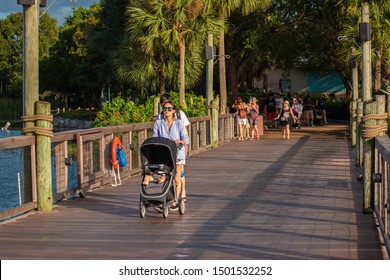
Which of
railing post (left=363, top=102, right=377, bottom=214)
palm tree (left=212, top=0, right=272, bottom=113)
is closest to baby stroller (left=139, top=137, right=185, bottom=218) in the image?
railing post (left=363, top=102, right=377, bottom=214)

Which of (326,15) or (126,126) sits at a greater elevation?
(326,15)

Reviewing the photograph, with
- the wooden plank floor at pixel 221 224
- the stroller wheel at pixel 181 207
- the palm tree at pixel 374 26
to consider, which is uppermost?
the palm tree at pixel 374 26

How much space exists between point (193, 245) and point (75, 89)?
8564 centimetres

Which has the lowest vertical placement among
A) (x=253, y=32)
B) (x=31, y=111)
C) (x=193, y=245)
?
(x=193, y=245)

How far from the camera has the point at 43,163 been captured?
14688 millimetres

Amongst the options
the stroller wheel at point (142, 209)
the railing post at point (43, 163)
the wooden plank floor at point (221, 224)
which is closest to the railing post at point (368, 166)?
the wooden plank floor at point (221, 224)

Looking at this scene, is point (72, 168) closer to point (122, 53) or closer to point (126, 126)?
point (126, 126)

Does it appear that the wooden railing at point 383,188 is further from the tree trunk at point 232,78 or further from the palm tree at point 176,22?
the tree trunk at point 232,78

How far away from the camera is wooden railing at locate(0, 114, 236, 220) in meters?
14.5

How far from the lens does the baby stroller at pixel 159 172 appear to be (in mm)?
13711

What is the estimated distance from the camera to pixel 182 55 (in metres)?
40.0

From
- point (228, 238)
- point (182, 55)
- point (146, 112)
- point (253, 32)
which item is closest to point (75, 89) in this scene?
point (253, 32)

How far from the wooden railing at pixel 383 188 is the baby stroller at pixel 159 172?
2854 mm

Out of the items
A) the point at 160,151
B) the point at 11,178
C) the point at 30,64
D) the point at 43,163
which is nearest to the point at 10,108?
the point at 11,178
